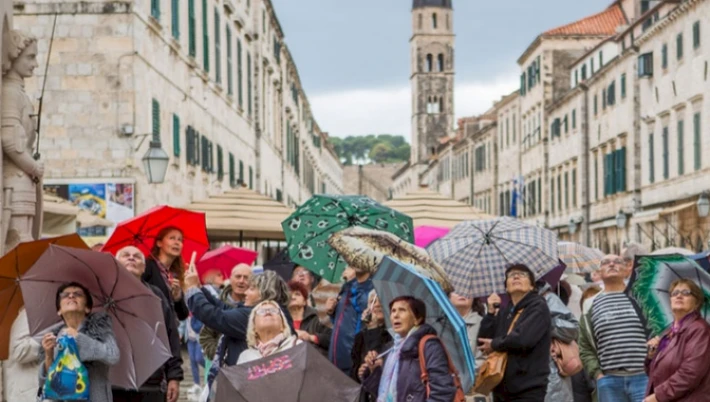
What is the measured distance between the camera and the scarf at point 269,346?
8.52 m

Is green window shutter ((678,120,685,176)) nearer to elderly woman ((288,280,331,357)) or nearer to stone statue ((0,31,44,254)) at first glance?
stone statue ((0,31,44,254))

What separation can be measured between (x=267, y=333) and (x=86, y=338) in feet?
3.48

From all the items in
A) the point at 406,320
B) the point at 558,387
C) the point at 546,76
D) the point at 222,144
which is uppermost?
the point at 546,76

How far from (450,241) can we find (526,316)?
2854mm

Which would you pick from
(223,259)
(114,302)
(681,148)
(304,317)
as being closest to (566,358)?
(304,317)

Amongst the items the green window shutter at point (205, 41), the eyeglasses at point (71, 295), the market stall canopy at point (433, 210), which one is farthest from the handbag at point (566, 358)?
the green window shutter at point (205, 41)

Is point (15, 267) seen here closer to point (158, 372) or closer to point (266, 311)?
point (158, 372)

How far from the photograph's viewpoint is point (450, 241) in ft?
43.2

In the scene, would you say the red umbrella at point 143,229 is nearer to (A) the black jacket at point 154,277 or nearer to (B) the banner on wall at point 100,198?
(A) the black jacket at point 154,277

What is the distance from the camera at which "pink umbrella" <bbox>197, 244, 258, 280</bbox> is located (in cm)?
1859

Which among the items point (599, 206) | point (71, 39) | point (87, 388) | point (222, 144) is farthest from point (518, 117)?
point (87, 388)

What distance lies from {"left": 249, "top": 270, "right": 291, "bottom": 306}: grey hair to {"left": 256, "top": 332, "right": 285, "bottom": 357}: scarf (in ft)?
3.40

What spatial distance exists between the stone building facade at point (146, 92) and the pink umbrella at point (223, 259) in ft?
18.7

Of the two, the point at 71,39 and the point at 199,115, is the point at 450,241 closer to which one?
the point at 71,39
